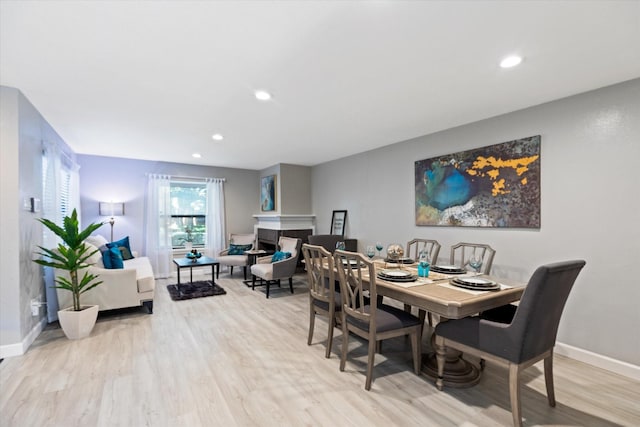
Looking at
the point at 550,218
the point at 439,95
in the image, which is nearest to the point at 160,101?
the point at 439,95

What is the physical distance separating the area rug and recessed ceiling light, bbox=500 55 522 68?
184 inches

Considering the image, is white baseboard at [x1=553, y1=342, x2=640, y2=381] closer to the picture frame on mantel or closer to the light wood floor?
the light wood floor

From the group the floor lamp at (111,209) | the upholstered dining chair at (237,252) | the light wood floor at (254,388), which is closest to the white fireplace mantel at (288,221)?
the upholstered dining chair at (237,252)

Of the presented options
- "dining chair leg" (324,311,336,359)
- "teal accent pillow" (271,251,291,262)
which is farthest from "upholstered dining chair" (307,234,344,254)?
"dining chair leg" (324,311,336,359)

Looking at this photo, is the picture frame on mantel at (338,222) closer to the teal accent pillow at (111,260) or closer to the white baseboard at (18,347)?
the teal accent pillow at (111,260)

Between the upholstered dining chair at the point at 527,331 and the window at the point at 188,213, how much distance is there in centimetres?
596

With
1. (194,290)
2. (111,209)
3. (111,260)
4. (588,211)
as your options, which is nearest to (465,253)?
(588,211)

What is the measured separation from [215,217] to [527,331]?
6.15 m

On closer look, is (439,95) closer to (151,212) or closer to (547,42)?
(547,42)

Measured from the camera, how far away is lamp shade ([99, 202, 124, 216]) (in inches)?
219

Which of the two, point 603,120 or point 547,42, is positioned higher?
point 547,42

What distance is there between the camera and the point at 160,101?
293cm

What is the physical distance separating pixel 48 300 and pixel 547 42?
213 inches

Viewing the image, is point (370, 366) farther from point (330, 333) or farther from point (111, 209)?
point (111, 209)
